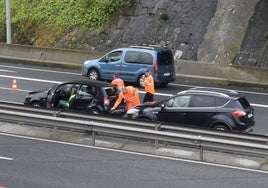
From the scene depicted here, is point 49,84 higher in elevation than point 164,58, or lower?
lower

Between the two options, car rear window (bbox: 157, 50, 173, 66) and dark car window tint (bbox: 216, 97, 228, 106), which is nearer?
dark car window tint (bbox: 216, 97, 228, 106)

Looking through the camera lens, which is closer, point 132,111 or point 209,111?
point 209,111

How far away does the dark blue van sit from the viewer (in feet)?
83.7

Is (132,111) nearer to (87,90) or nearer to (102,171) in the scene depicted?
(87,90)

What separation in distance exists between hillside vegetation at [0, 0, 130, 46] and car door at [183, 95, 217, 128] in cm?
1864

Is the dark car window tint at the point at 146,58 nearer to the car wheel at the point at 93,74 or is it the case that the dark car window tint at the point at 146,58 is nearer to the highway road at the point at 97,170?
the car wheel at the point at 93,74

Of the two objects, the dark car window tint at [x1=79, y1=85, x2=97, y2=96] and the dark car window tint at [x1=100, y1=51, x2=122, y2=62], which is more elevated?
the dark car window tint at [x1=100, y1=51, x2=122, y2=62]

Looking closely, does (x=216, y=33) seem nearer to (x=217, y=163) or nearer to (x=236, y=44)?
(x=236, y=44)

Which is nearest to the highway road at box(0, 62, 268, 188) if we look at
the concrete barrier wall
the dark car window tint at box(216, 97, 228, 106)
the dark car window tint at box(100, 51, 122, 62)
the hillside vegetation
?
the dark car window tint at box(216, 97, 228, 106)

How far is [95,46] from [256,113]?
1501 centimetres

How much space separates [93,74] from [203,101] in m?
11.7

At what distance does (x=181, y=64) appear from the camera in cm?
2889

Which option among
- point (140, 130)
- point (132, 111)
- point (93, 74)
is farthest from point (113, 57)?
point (140, 130)

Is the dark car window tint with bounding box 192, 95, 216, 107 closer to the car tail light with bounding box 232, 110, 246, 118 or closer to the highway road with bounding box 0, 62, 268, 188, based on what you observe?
the car tail light with bounding box 232, 110, 246, 118
